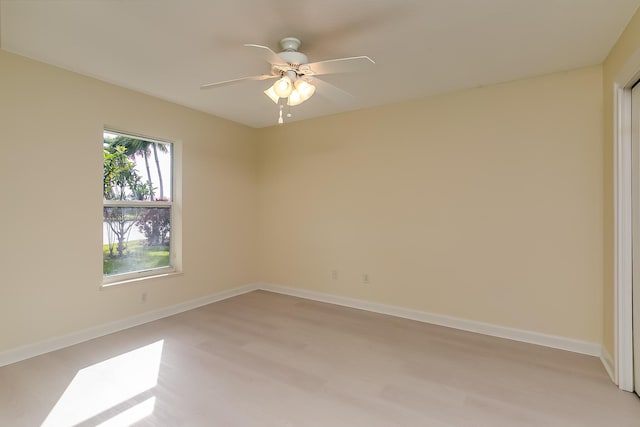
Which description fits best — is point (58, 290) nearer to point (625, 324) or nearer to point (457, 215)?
point (457, 215)

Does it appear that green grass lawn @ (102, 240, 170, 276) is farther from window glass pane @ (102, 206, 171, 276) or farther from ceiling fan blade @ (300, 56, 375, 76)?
ceiling fan blade @ (300, 56, 375, 76)

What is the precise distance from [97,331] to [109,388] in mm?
1113

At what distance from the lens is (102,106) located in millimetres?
2998

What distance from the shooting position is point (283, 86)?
215 centimetres

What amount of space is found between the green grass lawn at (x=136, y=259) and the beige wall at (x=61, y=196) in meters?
0.16

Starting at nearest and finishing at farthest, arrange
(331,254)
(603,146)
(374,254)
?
(603,146), (374,254), (331,254)

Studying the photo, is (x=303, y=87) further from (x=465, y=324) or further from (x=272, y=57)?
(x=465, y=324)

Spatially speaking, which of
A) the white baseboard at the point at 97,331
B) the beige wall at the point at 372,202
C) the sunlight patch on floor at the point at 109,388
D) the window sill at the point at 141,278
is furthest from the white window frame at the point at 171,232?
the sunlight patch on floor at the point at 109,388

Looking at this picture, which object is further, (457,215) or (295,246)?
(295,246)

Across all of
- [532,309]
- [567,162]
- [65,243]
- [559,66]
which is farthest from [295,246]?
[559,66]

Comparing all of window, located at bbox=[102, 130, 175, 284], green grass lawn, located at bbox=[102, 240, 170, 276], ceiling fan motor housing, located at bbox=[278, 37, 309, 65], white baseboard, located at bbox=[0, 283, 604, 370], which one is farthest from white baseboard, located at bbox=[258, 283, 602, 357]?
ceiling fan motor housing, located at bbox=[278, 37, 309, 65]

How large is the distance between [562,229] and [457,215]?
88cm

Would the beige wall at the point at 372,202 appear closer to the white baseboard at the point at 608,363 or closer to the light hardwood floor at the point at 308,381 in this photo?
the white baseboard at the point at 608,363

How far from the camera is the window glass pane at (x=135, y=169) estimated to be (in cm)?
318
